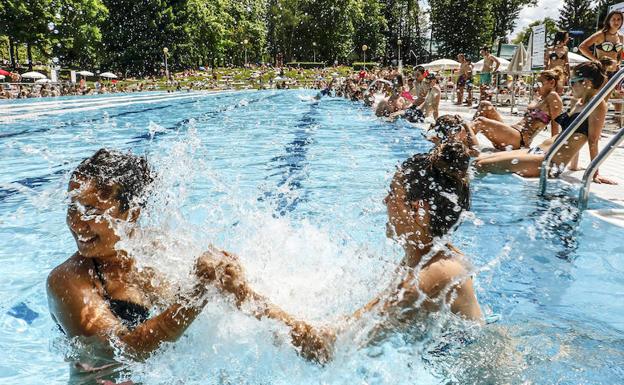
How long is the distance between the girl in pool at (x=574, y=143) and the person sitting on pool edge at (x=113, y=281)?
4.30 metres

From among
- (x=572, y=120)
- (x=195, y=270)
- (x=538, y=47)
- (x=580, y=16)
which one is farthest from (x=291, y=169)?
(x=580, y=16)

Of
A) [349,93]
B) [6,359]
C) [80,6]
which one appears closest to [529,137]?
[6,359]

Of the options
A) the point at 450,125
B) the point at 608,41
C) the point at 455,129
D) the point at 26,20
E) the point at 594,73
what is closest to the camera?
the point at 594,73

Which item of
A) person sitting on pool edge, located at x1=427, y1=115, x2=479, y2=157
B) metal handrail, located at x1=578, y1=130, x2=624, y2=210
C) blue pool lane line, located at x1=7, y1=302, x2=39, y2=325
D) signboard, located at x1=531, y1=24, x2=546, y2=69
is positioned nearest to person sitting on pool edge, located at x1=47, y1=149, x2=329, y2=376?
blue pool lane line, located at x1=7, y1=302, x2=39, y2=325

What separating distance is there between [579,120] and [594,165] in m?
0.51

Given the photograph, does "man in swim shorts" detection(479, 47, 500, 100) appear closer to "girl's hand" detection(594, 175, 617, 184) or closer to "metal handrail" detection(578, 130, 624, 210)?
"girl's hand" detection(594, 175, 617, 184)

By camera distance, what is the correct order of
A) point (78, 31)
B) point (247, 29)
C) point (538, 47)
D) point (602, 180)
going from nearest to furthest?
point (602, 180) < point (538, 47) < point (78, 31) < point (247, 29)

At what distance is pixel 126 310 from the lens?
2.08m

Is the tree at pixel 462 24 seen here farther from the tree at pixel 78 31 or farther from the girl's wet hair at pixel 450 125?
the girl's wet hair at pixel 450 125

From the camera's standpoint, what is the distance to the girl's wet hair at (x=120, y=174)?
6.14ft

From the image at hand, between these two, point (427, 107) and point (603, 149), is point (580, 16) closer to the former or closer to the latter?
point (427, 107)

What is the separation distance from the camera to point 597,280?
3414 millimetres

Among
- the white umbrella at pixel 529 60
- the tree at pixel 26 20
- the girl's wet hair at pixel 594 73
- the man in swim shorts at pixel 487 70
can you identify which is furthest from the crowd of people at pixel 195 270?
the tree at pixel 26 20

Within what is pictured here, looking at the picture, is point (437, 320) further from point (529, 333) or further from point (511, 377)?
point (529, 333)
